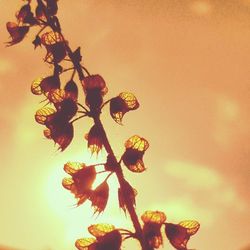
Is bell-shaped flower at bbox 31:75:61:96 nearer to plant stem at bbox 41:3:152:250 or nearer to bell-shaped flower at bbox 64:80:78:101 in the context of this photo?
bell-shaped flower at bbox 64:80:78:101

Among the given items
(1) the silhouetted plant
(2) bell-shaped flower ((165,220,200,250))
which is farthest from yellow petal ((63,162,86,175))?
(2) bell-shaped flower ((165,220,200,250))

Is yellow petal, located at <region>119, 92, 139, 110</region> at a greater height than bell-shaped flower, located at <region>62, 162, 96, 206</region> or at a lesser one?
greater

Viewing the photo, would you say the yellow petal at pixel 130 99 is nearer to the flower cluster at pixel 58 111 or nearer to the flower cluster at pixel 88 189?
the flower cluster at pixel 58 111

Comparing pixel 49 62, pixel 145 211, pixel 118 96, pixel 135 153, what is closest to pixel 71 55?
pixel 49 62

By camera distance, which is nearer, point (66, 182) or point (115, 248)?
point (115, 248)

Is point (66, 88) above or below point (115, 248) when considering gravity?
above

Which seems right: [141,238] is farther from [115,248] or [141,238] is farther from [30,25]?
[30,25]
